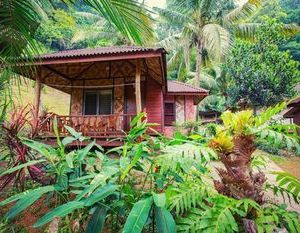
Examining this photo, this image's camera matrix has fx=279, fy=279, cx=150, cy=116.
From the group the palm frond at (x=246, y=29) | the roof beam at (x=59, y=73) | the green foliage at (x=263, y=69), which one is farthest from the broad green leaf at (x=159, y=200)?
the palm frond at (x=246, y=29)

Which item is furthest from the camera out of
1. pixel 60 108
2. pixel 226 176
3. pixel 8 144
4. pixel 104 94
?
pixel 60 108

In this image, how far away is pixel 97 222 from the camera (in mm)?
2027

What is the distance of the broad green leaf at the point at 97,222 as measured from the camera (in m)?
1.99

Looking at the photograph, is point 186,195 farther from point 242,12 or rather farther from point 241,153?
point 242,12

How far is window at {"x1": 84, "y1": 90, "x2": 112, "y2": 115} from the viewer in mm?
12742

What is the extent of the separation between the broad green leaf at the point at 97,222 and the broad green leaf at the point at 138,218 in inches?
13.3

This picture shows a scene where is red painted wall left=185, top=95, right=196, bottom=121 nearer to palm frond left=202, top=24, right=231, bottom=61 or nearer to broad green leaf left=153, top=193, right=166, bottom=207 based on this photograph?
palm frond left=202, top=24, right=231, bottom=61

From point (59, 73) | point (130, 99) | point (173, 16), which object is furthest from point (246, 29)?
point (59, 73)

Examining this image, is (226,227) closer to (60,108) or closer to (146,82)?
(146,82)

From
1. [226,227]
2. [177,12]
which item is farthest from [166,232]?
[177,12]

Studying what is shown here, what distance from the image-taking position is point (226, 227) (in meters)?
2.46

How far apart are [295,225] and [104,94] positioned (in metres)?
11.0

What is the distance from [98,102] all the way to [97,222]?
11.0 meters

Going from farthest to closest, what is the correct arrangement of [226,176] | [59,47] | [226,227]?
[59,47] < [226,176] < [226,227]
